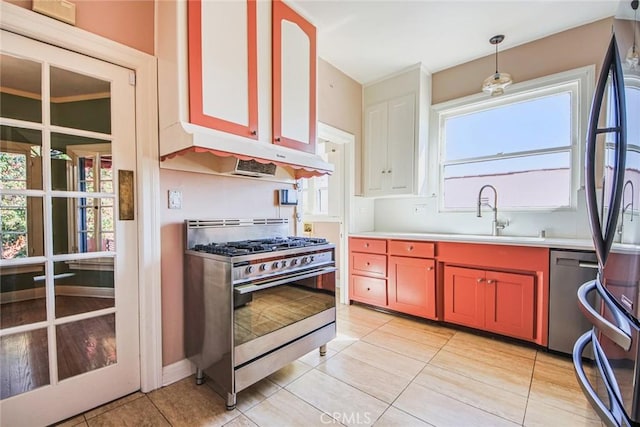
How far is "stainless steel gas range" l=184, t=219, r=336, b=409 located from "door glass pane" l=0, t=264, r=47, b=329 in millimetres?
694

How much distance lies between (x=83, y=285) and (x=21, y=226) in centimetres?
41

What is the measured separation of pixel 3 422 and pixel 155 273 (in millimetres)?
876

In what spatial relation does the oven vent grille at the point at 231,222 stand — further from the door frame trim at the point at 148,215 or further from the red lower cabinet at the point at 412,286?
the red lower cabinet at the point at 412,286

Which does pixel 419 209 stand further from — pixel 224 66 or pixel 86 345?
pixel 86 345

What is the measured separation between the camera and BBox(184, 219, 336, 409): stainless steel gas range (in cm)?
154

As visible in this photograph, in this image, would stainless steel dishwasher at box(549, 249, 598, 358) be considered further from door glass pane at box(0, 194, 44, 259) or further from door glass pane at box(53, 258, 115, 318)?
door glass pane at box(0, 194, 44, 259)

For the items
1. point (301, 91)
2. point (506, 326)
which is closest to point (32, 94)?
point (301, 91)

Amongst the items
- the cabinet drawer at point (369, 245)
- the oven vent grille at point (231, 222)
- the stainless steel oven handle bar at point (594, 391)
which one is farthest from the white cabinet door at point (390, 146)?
the stainless steel oven handle bar at point (594, 391)

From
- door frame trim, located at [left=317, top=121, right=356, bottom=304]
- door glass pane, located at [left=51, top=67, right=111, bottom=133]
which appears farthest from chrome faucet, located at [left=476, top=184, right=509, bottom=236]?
door glass pane, located at [left=51, top=67, right=111, bottom=133]

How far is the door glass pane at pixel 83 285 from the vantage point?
148 centimetres

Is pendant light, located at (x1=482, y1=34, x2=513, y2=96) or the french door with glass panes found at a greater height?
pendant light, located at (x1=482, y1=34, x2=513, y2=96)

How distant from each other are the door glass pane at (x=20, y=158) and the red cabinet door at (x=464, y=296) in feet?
9.83

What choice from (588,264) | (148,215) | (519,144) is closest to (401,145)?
(519,144)

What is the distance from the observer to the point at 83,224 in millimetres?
1562
